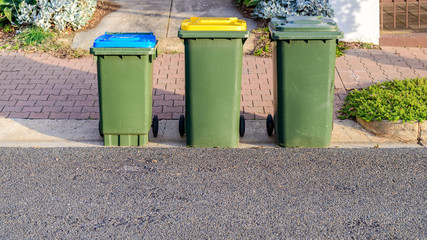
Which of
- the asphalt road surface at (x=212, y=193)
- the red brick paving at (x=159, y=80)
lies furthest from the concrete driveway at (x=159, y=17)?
the asphalt road surface at (x=212, y=193)

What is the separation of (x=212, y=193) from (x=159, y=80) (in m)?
3.11

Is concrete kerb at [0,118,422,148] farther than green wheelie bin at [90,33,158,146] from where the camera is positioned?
Yes

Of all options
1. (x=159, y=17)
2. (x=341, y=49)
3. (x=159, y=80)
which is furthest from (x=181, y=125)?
(x=159, y=17)

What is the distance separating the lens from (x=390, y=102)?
6.63 meters

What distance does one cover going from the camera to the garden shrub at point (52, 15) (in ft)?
31.3

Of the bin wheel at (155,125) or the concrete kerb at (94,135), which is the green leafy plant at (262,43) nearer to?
the concrete kerb at (94,135)

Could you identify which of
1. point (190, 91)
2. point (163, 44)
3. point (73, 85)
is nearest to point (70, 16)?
point (163, 44)

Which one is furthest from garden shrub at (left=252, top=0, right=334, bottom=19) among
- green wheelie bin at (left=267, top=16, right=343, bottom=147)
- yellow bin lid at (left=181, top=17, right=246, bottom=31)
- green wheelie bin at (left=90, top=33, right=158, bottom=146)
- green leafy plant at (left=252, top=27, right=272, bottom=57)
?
green wheelie bin at (left=90, top=33, right=158, bottom=146)

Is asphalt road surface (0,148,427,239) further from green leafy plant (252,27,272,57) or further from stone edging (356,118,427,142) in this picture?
green leafy plant (252,27,272,57)

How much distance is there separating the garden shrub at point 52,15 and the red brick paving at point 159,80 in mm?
835

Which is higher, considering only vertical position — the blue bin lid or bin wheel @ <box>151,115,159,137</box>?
the blue bin lid

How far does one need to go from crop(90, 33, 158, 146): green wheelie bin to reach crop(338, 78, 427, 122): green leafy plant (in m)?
2.28

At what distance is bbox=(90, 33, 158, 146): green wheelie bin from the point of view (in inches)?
226

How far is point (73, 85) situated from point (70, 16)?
87.2 inches
